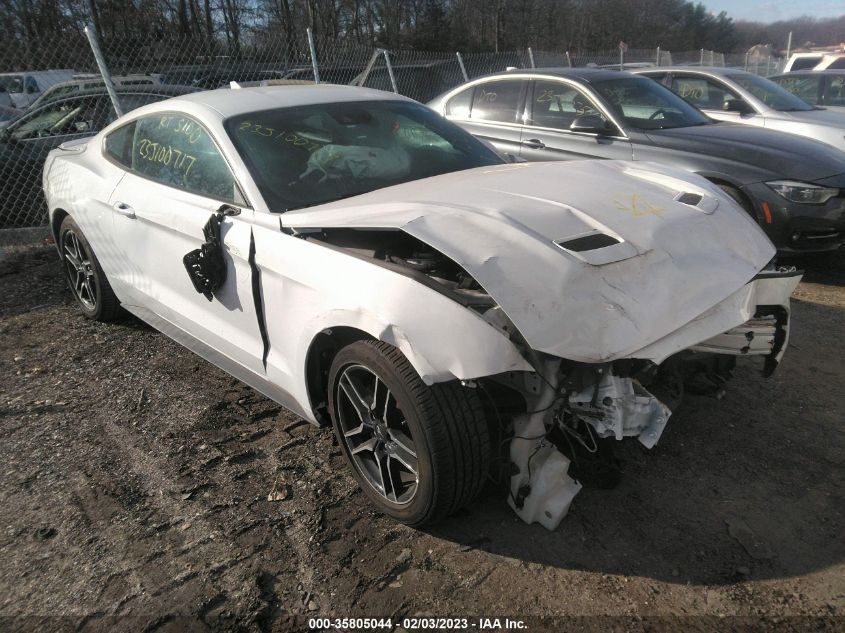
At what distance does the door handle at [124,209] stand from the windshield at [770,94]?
23.0 ft

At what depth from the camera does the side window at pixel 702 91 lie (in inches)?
304

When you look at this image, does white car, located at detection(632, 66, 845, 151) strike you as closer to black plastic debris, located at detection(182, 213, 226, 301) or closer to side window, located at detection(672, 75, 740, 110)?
side window, located at detection(672, 75, 740, 110)

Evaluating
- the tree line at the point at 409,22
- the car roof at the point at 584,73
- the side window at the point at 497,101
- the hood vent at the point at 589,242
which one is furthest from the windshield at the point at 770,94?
the tree line at the point at 409,22

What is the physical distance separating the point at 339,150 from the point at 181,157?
3.01 ft

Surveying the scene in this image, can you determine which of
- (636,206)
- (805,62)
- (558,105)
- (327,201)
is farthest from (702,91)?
(805,62)

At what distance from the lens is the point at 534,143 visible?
6191 millimetres

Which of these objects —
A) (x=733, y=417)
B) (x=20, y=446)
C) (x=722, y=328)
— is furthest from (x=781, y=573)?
(x=20, y=446)

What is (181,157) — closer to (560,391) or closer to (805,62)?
(560,391)

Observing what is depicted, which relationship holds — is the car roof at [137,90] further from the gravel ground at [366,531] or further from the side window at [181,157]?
the gravel ground at [366,531]

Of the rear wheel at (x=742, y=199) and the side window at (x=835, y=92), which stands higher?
the side window at (x=835, y=92)

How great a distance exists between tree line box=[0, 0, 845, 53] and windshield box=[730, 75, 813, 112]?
9562mm

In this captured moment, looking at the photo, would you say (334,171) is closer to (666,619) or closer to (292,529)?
(292,529)

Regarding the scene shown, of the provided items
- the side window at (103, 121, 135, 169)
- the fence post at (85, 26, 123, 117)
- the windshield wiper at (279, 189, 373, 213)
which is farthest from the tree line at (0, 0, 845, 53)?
the windshield wiper at (279, 189, 373, 213)

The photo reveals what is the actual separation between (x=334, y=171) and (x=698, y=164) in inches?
138
